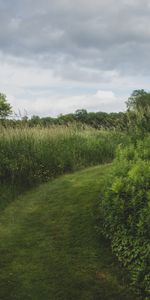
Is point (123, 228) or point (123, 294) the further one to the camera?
point (123, 228)

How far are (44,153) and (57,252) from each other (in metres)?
5.93

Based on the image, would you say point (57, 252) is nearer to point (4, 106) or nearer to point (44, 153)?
point (44, 153)

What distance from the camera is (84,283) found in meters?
5.80

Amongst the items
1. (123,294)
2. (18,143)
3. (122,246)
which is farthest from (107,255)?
(18,143)

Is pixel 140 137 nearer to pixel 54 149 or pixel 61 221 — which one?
pixel 61 221

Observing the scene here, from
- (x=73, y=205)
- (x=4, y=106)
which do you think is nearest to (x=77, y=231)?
(x=73, y=205)

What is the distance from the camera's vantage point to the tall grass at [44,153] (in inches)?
461

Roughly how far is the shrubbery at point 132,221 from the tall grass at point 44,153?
4945 mm

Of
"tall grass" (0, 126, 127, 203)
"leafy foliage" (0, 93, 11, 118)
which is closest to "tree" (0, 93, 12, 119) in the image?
"leafy foliage" (0, 93, 11, 118)

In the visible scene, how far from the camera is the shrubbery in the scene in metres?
5.39

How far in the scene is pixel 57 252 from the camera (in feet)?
22.4

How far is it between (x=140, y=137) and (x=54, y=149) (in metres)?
4.13

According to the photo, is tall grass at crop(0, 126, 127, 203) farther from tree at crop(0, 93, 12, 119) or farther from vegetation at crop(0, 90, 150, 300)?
tree at crop(0, 93, 12, 119)

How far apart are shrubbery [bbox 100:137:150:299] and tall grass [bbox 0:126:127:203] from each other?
4945 mm
